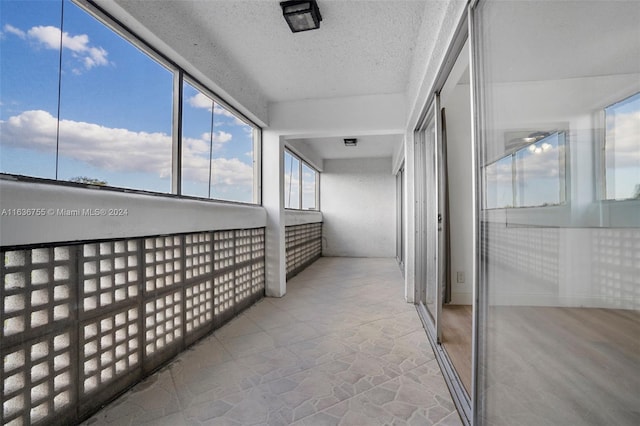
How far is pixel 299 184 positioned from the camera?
6438mm

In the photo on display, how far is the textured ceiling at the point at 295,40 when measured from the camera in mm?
2018

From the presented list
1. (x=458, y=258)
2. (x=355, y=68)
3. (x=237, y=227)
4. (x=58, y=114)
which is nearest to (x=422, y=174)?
(x=458, y=258)

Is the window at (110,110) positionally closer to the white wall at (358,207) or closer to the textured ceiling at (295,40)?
the textured ceiling at (295,40)

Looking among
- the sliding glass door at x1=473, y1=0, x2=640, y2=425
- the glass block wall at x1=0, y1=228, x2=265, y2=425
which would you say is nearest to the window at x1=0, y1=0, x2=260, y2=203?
the glass block wall at x1=0, y1=228, x2=265, y2=425

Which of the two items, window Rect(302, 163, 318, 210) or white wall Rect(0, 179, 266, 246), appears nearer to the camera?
white wall Rect(0, 179, 266, 246)

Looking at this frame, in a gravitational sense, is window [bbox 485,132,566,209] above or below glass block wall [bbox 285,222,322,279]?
above

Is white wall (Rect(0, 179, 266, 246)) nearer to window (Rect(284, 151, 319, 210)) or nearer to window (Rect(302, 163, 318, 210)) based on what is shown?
window (Rect(284, 151, 319, 210))

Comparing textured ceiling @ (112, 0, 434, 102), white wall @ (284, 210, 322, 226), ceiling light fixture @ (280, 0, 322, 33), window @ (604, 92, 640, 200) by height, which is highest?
textured ceiling @ (112, 0, 434, 102)

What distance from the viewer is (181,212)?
2.17m

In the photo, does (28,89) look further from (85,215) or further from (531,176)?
(531,176)

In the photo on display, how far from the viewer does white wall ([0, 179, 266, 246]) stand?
118 centimetres

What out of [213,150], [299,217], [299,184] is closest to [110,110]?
[213,150]

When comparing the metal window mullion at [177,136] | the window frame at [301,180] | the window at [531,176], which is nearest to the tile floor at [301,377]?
the window at [531,176]

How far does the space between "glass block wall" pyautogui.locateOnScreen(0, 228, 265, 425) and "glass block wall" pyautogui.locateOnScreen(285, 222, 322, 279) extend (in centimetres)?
242
